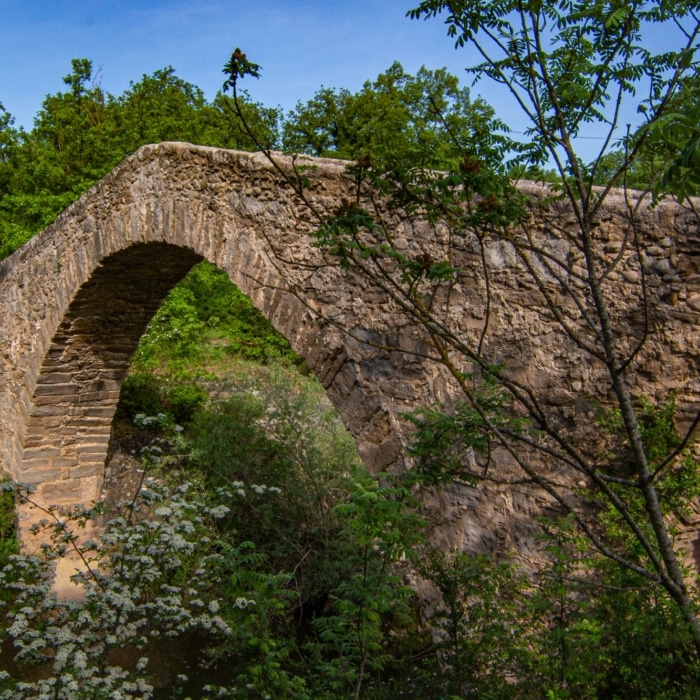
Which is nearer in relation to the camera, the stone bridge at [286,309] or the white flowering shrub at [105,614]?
the white flowering shrub at [105,614]

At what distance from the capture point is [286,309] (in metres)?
4.27

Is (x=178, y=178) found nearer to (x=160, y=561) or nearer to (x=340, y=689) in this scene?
(x=160, y=561)

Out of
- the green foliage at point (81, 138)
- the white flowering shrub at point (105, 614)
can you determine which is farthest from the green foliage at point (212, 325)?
the white flowering shrub at point (105, 614)

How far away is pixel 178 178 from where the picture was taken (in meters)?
5.23

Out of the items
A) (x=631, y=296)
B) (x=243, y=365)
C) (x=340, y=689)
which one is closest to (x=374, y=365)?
(x=631, y=296)

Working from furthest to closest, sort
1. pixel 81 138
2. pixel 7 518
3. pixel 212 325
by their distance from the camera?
pixel 212 325 < pixel 81 138 < pixel 7 518

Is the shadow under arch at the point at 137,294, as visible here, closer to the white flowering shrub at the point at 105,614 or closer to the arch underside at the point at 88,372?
the arch underside at the point at 88,372

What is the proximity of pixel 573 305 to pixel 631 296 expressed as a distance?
0.26 m

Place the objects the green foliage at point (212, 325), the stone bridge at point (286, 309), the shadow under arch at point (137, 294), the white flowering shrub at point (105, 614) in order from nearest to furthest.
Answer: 1. the white flowering shrub at point (105, 614)
2. the stone bridge at point (286, 309)
3. the shadow under arch at point (137, 294)
4. the green foliage at point (212, 325)

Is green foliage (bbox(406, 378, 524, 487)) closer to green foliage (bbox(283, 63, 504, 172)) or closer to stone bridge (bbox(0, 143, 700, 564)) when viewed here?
stone bridge (bbox(0, 143, 700, 564))

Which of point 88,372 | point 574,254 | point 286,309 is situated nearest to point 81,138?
point 88,372

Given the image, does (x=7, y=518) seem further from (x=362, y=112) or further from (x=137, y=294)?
(x=362, y=112)

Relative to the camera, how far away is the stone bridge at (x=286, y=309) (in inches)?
129

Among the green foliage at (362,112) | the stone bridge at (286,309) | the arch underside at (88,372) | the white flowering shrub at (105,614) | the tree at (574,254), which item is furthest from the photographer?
the green foliage at (362,112)
